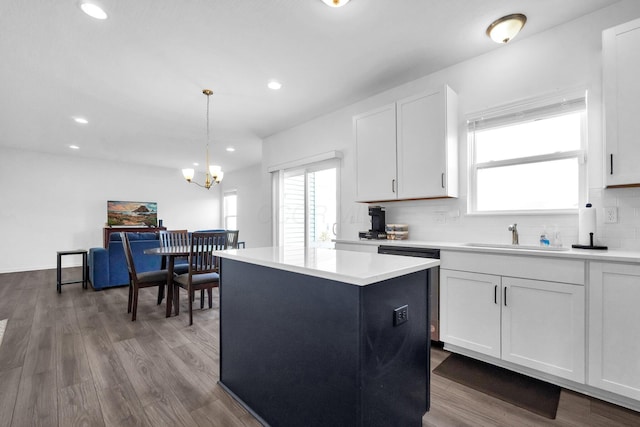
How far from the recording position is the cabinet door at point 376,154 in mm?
3012

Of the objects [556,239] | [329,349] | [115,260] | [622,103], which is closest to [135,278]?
[115,260]

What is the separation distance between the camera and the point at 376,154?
3146mm

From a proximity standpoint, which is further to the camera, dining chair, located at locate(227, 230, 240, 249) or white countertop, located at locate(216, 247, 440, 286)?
dining chair, located at locate(227, 230, 240, 249)

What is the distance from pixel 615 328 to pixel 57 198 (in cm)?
922

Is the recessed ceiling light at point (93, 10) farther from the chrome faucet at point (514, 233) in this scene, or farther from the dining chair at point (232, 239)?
the chrome faucet at point (514, 233)

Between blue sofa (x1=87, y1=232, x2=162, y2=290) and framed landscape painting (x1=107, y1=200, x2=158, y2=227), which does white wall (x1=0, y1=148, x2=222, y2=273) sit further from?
blue sofa (x1=87, y1=232, x2=162, y2=290)

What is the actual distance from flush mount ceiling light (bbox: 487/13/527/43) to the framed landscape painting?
323 inches

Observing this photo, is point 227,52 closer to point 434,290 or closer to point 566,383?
point 434,290

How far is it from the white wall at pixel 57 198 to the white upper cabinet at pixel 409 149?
6862 millimetres

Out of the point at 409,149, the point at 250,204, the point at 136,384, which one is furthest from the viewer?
the point at 250,204

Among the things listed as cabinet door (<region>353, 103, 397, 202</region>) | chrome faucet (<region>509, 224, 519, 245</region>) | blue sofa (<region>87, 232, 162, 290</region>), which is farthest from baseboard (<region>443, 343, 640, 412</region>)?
blue sofa (<region>87, 232, 162, 290</region>)

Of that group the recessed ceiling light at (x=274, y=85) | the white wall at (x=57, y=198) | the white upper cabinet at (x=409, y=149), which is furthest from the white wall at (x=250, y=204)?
the white upper cabinet at (x=409, y=149)

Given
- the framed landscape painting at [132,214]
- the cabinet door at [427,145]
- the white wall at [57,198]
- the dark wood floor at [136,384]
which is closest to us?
the dark wood floor at [136,384]

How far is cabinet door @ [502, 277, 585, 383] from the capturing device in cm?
181
